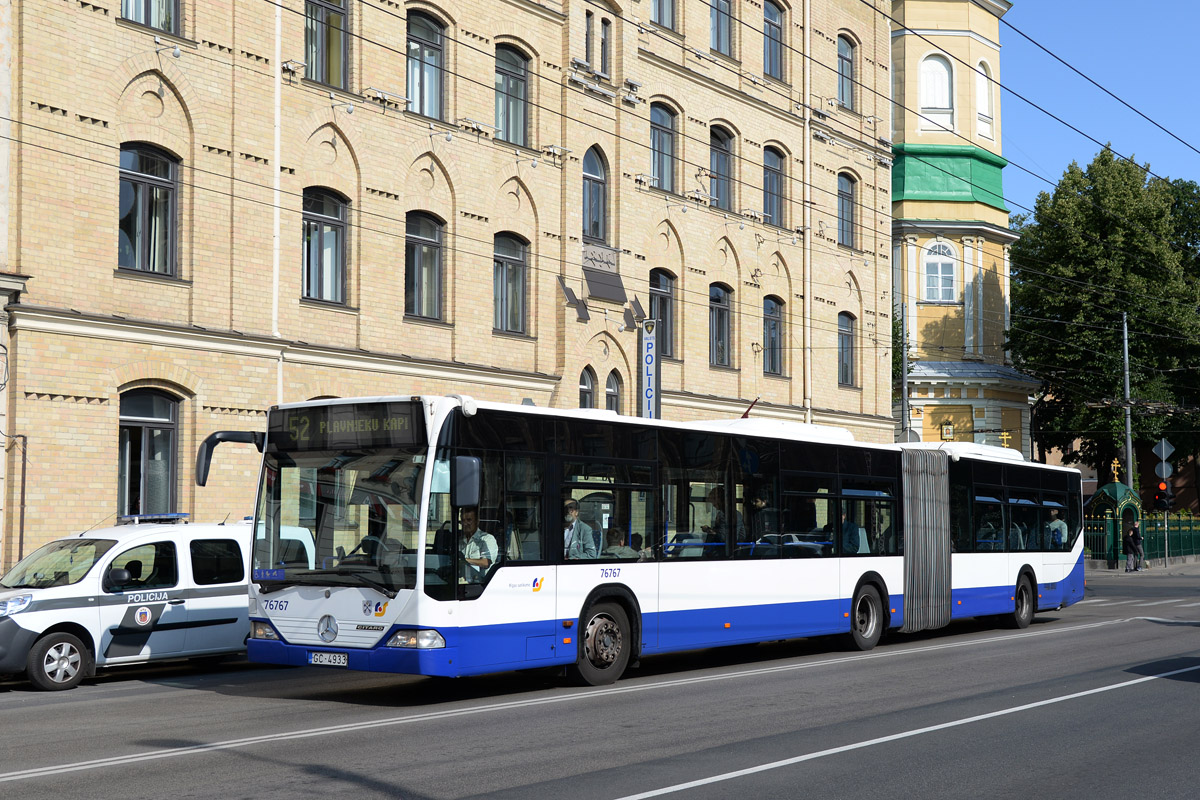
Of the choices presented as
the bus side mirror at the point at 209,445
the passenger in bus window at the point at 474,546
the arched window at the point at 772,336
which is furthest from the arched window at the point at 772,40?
the passenger in bus window at the point at 474,546

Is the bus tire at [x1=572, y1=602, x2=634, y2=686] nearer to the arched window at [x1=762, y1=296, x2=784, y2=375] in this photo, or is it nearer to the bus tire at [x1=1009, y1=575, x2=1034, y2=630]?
the bus tire at [x1=1009, y1=575, x2=1034, y2=630]

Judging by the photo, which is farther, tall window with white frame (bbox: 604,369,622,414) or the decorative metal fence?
the decorative metal fence

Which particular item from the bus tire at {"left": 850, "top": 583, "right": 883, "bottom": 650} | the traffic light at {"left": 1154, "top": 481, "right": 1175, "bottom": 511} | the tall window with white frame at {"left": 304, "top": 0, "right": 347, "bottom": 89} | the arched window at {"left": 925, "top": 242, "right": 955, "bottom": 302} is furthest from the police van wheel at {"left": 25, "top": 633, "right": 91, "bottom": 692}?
the arched window at {"left": 925, "top": 242, "right": 955, "bottom": 302}

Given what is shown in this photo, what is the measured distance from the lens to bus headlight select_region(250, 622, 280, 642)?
1255 centimetres

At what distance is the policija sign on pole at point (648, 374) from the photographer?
27531 mm

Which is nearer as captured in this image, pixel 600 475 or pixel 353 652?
pixel 353 652

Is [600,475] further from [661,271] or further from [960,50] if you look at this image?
[960,50]

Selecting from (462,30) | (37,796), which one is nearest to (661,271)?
(462,30)

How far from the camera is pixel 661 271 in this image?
103ft

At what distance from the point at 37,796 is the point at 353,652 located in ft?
14.1

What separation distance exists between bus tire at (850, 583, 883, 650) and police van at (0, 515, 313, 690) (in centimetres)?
784

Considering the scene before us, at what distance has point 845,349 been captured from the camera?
3809 cm

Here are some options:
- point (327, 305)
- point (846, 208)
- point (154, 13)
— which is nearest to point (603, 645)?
point (327, 305)

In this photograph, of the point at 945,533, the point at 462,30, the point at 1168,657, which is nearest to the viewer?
the point at 1168,657
